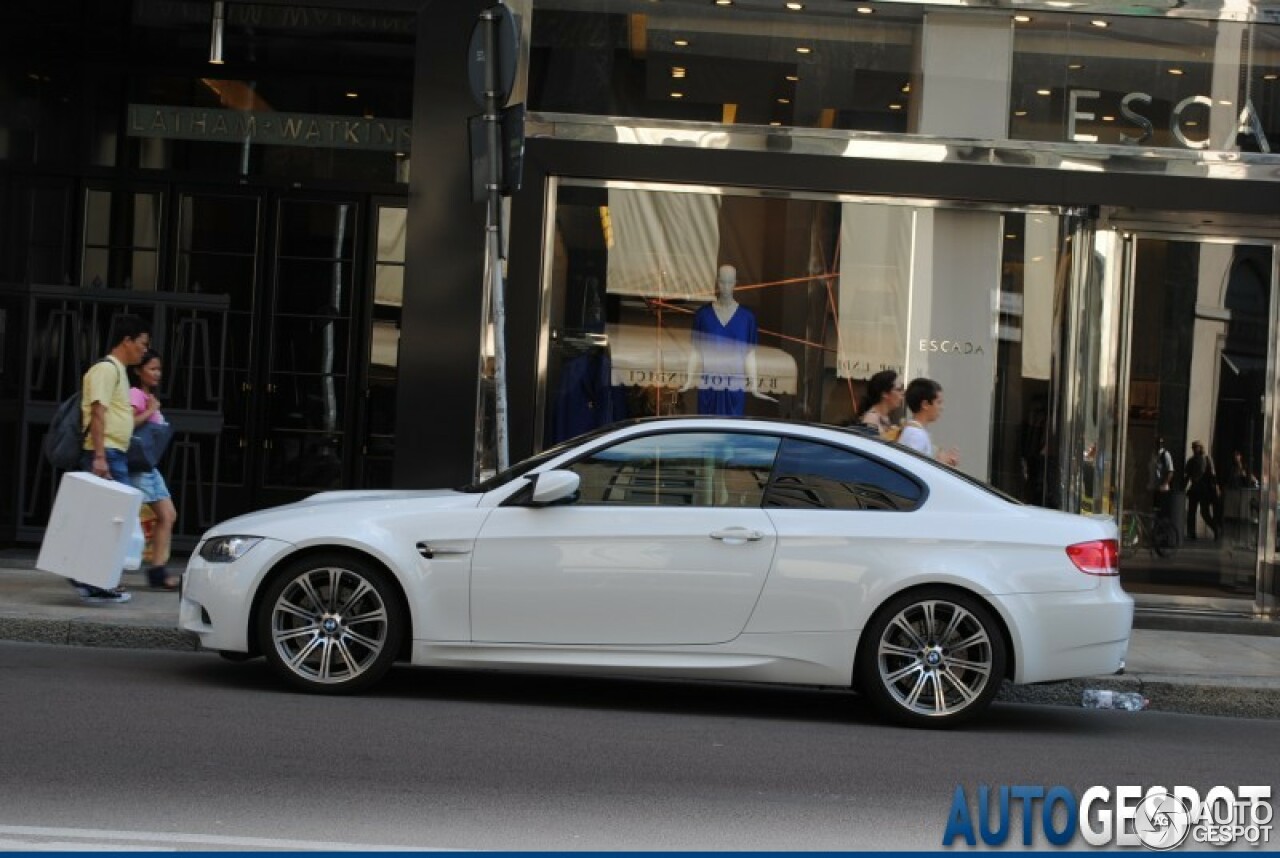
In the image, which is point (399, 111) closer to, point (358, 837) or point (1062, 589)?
point (1062, 589)

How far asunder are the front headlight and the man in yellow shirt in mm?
2517

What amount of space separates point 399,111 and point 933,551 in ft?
26.0

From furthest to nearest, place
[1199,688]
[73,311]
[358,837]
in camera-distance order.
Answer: [73,311] → [1199,688] → [358,837]

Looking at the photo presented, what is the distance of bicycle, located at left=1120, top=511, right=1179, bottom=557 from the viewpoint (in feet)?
45.1

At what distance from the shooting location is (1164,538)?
1378cm

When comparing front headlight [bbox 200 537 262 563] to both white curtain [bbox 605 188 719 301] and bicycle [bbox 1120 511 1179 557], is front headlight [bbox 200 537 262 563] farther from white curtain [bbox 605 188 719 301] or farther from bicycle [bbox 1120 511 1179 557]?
bicycle [bbox 1120 511 1179 557]

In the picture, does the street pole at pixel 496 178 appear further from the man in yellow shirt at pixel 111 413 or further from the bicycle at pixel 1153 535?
the bicycle at pixel 1153 535

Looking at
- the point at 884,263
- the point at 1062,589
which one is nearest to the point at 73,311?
the point at 884,263

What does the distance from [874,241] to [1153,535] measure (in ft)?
10.5

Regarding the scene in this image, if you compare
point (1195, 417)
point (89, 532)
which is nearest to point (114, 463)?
point (89, 532)

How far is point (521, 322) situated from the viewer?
13.0m

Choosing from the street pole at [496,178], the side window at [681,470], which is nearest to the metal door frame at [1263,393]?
the street pole at [496,178]

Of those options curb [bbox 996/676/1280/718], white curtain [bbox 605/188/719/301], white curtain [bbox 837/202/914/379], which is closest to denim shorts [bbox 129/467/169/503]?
white curtain [bbox 605/188/719/301]

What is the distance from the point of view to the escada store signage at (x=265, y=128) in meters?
14.7
